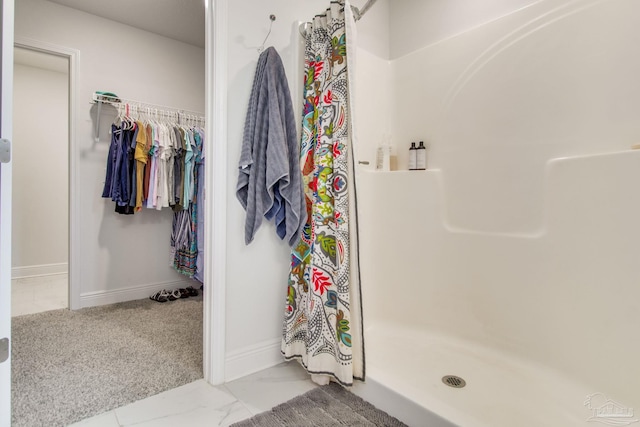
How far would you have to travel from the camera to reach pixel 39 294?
3020mm

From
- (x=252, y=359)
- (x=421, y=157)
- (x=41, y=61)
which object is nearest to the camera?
(x=252, y=359)

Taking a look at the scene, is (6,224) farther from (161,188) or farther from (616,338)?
(616,338)

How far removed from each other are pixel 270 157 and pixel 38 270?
3914mm

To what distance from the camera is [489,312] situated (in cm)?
165

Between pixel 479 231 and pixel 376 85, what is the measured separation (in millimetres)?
1171

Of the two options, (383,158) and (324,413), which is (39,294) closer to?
(324,413)

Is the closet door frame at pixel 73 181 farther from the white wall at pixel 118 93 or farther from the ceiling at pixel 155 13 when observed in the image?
the ceiling at pixel 155 13

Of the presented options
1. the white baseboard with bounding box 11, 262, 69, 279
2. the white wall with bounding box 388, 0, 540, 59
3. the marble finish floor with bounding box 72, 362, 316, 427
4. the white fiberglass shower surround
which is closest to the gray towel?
the white fiberglass shower surround

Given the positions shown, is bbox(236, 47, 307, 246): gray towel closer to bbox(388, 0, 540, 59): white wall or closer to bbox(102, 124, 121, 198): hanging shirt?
bbox(388, 0, 540, 59): white wall

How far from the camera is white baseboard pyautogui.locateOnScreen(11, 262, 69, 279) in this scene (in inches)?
142

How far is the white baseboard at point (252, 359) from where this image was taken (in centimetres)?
161

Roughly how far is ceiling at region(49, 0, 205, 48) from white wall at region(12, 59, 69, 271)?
1.73 metres

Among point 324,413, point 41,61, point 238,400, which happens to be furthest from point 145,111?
point 324,413

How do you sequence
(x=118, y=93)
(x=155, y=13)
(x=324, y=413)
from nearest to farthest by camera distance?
(x=324, y=413)
(x=155, y=13)
(x=118, y=93)
